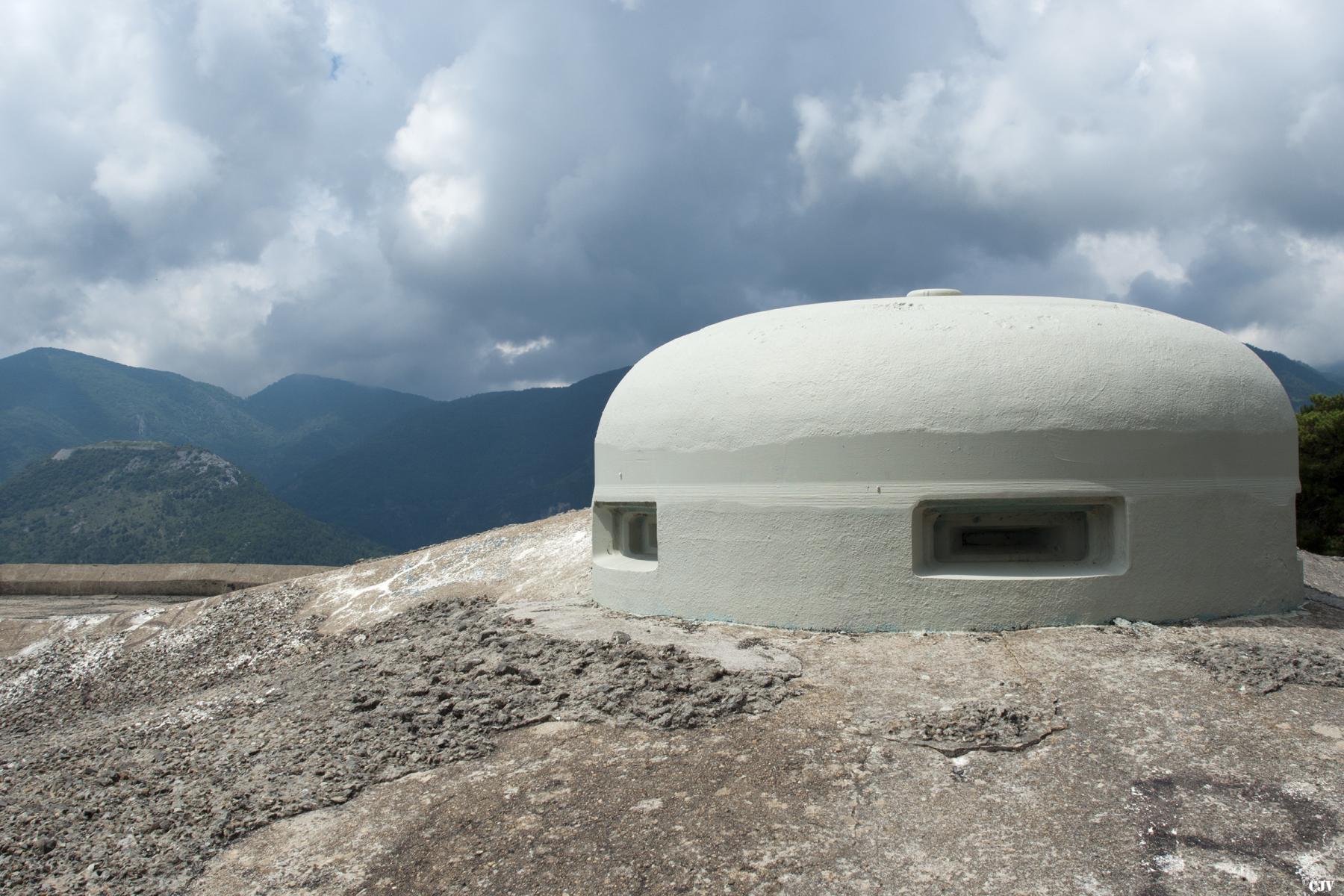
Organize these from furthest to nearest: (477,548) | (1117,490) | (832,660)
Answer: (477,548), (1117,490), (832,660)

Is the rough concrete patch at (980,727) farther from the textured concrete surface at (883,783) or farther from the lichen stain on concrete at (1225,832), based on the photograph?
the lichen stain on concrete at (1225,832)

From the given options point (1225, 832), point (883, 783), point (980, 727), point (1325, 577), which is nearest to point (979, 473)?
point (980, 727)

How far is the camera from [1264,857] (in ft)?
13.5

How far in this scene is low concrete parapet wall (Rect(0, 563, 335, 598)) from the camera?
16969 mm

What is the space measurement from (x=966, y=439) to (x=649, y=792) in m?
3.79

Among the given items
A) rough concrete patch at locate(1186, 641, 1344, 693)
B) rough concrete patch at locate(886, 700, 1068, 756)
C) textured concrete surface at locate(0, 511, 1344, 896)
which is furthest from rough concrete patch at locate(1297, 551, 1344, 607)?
rough concrete patch at locate(886, 700, 1068, 756)

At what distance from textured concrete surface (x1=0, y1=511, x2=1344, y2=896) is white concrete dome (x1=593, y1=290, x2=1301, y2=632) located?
384 mm

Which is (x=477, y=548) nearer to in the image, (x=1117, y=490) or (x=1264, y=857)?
(x=1117, y=490)

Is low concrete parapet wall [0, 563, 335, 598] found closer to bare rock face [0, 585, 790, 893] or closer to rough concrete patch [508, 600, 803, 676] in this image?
bare rock face [0, 585, 790, 893]

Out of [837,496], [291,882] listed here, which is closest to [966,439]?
[837,496]

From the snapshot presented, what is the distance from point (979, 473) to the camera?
697cm

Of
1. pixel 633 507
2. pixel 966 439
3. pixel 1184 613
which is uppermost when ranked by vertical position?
pixel 966 439

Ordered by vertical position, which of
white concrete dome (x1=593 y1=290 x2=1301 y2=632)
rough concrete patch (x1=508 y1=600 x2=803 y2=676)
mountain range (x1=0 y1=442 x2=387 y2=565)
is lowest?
mountain range (x1=0 y1=442 x2=387 y2=565)

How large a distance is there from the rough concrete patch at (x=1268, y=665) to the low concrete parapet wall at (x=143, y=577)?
14225 mm
